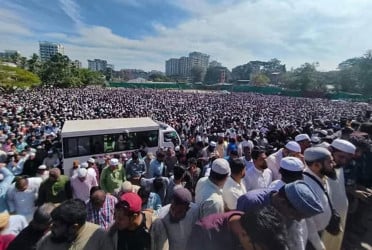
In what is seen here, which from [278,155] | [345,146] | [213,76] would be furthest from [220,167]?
[213,76]

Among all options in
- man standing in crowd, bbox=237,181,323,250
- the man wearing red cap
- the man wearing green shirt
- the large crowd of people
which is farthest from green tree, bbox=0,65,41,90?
man standing in crowd, bbox=237,181,323,250

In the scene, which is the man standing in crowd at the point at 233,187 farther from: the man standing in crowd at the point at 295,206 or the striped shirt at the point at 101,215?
the striped shirt at the point at 101,215

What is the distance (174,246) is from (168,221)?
0.22 m

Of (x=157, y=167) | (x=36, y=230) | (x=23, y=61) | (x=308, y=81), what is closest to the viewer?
(x=36, y=230)

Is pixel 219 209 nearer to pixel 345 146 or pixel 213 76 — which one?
pixel 345 146

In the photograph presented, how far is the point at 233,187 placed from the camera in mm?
3035

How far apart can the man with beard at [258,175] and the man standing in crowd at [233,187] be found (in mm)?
794

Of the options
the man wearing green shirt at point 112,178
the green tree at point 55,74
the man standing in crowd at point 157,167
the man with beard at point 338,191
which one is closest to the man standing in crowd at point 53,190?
the man wearing green shirt at point 112,178

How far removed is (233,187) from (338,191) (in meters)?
1.21

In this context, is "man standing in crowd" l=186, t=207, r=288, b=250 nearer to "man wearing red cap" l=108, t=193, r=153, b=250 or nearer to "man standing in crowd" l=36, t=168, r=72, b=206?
"man wearing red cap" l=108, t=193, r=153, b=250

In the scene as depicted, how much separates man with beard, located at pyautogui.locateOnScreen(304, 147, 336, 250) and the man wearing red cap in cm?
146

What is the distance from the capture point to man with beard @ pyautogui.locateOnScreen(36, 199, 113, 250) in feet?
6.66

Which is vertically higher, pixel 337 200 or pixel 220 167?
pixel 220 167

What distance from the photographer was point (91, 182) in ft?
18.3
